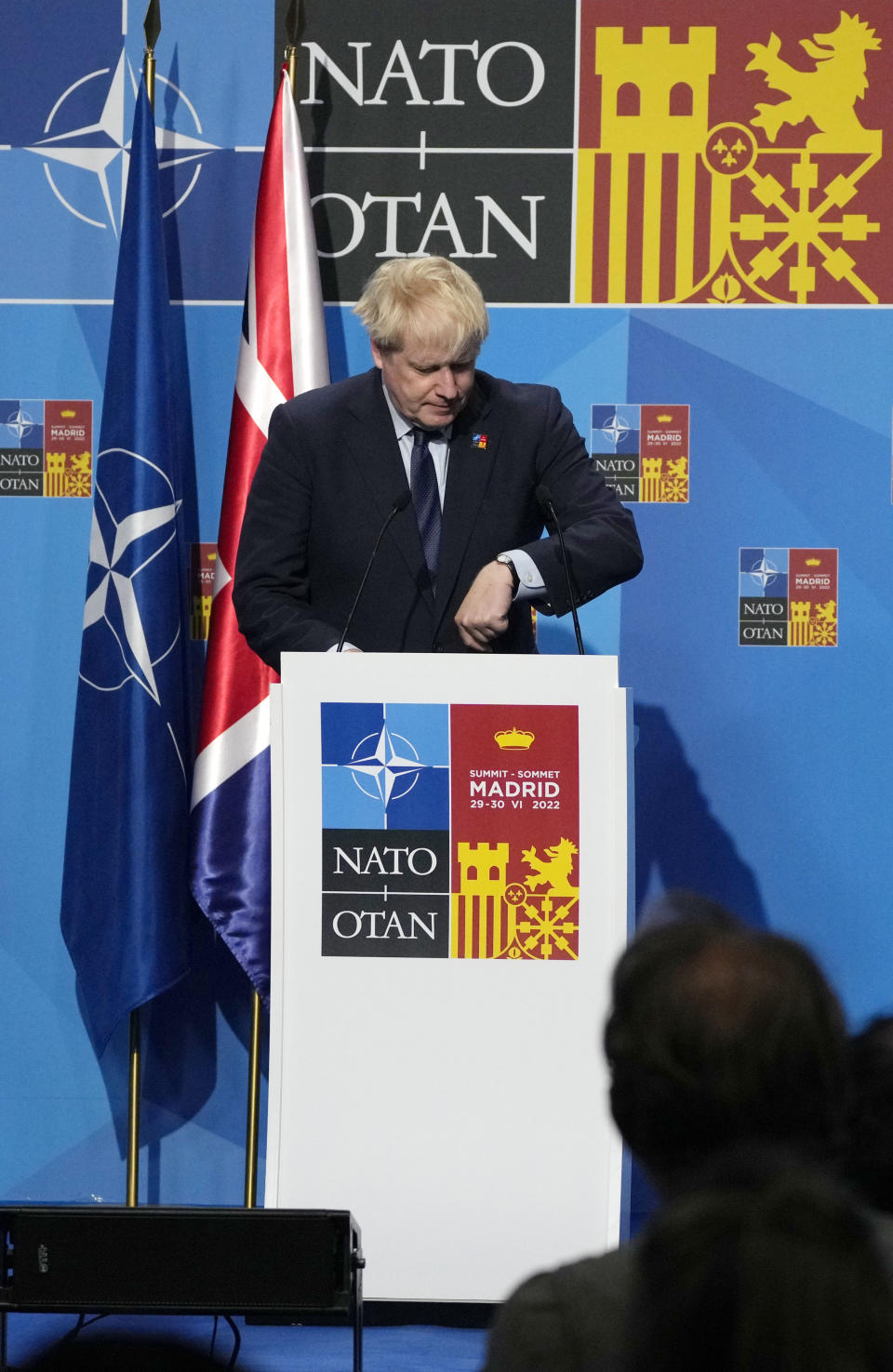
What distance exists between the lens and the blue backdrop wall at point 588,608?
411cm

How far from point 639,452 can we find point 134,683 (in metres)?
1.38

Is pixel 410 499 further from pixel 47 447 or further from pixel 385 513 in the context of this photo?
pixel 47 447

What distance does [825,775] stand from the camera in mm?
4121

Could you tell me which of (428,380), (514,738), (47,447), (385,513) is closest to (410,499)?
(385,513)

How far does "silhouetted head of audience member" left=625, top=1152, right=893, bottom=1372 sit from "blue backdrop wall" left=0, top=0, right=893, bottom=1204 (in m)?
3.44

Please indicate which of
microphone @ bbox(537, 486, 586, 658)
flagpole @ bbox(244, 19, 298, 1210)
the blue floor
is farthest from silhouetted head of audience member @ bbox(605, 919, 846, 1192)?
flagpole @ bbox(244, 19, 298, 1210)

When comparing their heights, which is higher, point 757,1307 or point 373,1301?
point 757,1307

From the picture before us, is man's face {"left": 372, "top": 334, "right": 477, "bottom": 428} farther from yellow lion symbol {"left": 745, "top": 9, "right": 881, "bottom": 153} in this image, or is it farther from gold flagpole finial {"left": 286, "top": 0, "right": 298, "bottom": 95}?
yellow lion symbol {"left": 745, "top": 9, "right": 881, "bottom": 153}

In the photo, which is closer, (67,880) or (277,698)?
(277,698)

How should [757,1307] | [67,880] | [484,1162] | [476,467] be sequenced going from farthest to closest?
[67,880]
[476,467]
[484,1162]
[757,1307]

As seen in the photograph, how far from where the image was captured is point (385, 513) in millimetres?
3180

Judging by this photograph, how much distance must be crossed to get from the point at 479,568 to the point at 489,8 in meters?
1.72

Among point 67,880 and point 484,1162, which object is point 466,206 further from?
point 484,1162

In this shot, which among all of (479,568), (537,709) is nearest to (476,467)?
(479,568)
